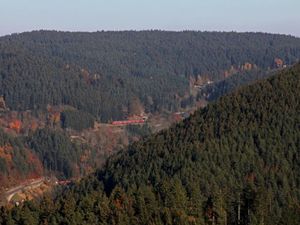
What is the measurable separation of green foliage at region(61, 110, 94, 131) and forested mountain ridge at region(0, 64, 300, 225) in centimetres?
8086

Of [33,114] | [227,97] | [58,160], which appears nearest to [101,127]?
[33,114]

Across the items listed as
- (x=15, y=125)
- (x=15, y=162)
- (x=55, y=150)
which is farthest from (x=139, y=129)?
(x=15, y=162)

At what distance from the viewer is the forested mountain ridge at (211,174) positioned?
181 feet

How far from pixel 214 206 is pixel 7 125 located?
396 feet

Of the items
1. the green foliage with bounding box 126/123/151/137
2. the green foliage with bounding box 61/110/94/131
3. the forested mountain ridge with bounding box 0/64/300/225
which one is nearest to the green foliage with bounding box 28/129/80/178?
the green foliage with bounding box 61/110/94/131

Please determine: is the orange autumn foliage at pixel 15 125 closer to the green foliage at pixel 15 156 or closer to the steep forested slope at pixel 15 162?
A: the green foliage at pixel 15 156

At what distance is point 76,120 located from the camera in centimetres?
17675

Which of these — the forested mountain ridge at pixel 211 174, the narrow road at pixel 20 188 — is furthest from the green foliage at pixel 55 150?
the forested mountain ridge at pixel 211 174

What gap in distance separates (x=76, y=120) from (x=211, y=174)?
109 meters

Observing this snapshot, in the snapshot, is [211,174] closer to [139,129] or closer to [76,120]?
[139,129]

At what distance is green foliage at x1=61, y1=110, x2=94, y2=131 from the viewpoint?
175 meters

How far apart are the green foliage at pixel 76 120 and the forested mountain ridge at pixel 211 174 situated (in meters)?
80.9

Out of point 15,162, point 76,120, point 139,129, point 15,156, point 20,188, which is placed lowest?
point 139,129

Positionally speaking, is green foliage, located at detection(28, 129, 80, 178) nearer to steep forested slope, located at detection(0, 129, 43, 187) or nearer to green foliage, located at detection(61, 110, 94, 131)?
steep forested slope, located at detection(0, 129, 43, 187)
